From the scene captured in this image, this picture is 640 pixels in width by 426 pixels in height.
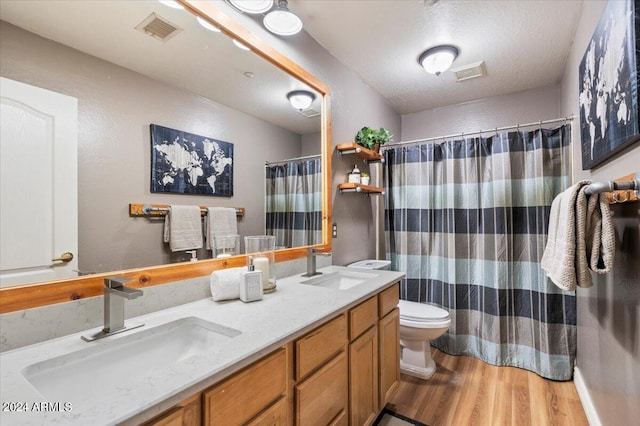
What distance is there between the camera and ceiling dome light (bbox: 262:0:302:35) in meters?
1.61

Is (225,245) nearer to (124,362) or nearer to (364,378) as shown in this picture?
(124,362)

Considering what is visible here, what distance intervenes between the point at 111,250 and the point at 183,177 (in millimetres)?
399

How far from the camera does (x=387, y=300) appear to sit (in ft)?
5.64

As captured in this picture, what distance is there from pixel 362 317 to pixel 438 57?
2023 mm

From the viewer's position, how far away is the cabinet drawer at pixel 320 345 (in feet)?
3.35

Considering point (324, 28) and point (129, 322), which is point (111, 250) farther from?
point (324, 28)

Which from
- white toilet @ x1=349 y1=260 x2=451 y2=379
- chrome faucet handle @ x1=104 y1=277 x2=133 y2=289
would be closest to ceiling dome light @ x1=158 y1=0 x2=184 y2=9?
chrome faucet handle @ x1=104 y1=277 x2=133 y2=289

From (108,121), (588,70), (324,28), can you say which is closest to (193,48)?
(108,121)

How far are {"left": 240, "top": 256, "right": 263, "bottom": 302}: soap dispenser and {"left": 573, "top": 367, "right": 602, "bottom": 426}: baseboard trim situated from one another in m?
1.93

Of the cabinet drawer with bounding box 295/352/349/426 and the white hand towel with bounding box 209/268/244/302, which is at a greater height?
the white hand towel with bounding box 209/268/244/302

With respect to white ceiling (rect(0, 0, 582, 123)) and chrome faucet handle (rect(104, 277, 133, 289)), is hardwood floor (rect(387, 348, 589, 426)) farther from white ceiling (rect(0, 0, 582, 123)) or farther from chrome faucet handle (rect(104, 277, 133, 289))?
white ceiling (rect(0, 0, 582, 123))

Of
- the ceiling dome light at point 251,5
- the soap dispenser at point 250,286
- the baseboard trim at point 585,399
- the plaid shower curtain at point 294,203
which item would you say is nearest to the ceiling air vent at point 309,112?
the plaid shower curtain at point 294,203

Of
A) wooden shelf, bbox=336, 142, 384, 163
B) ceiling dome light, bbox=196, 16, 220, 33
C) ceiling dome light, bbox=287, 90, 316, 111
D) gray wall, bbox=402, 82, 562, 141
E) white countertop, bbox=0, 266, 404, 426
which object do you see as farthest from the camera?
gray wall, bbox=402, 82, 562, 141

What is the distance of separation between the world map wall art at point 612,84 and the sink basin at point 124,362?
1559 mm
